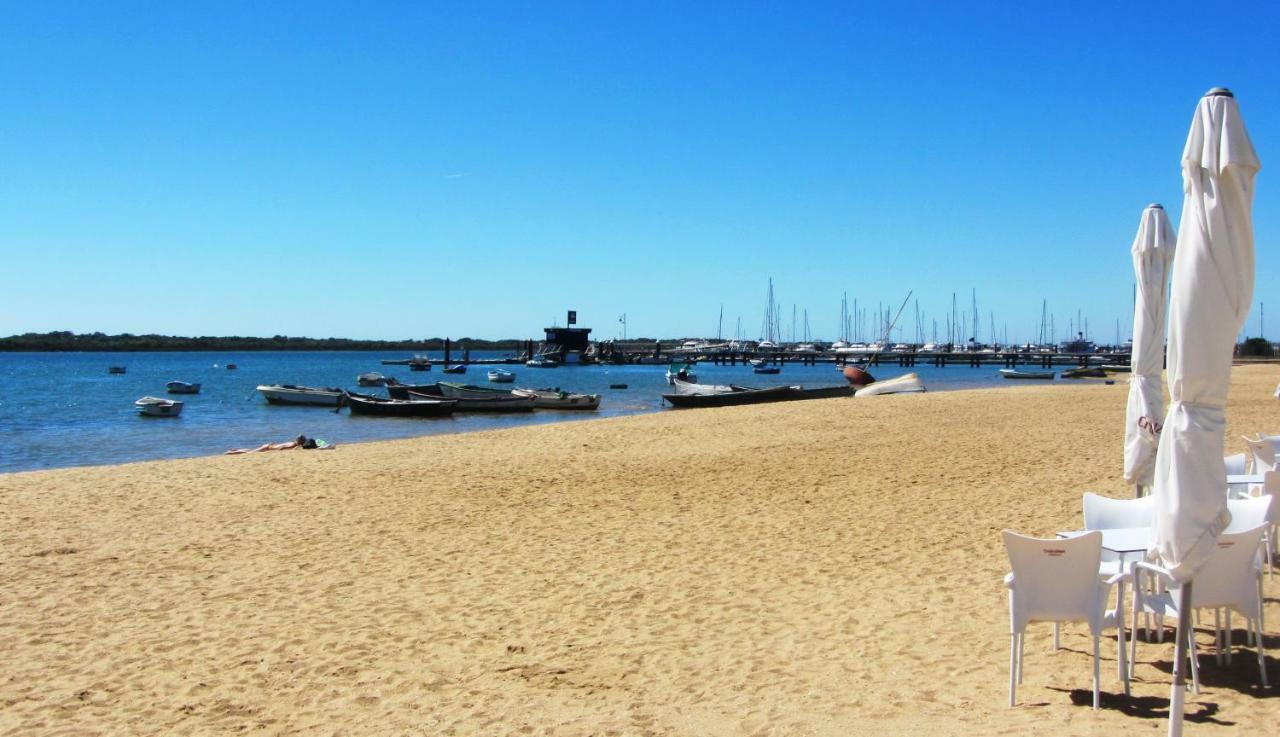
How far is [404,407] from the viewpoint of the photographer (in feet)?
124

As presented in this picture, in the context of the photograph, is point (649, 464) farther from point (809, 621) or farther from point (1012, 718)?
point (1012, 718)

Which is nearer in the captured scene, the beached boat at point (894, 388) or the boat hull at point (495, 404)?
the beached boat at point (894, 388)

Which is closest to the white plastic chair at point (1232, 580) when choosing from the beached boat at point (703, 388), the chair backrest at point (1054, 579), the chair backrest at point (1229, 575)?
the chair backrest at point (1229, 575)

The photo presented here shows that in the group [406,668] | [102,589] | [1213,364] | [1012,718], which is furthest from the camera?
[102,589]

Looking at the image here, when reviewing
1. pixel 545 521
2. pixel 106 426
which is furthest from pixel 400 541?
pixel 106 426

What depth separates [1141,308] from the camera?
7.45 metres

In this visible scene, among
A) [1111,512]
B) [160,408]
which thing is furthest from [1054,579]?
[160,408]

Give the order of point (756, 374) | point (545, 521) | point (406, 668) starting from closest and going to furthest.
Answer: point (406, 668) → point (545, 521) → point (756, 374)

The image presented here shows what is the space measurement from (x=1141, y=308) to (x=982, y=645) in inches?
123

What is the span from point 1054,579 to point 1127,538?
1.12 metres

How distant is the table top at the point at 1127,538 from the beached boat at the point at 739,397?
97.5 feet

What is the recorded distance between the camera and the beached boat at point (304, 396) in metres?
43.1

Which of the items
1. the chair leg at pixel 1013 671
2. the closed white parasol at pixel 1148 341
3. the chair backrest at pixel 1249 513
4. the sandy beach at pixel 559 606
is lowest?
the sandy beach at pixel 559 606

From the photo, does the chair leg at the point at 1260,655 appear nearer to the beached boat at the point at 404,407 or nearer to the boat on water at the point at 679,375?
the beached boat at the point at 404,407
